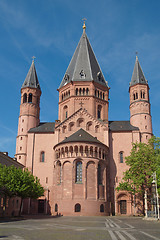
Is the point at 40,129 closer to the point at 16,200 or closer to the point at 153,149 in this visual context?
the point at 16,200

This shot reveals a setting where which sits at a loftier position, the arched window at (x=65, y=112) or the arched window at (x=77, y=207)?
the arched window at (x=65, y=112)

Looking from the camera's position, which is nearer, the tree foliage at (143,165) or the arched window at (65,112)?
the tree foliage at (143,165)

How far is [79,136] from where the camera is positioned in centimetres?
5056

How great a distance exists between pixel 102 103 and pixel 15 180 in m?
31.8

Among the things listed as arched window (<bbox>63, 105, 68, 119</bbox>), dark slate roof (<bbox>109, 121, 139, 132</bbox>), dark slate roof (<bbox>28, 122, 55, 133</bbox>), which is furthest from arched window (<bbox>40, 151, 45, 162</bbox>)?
dark slate roof (<bbox>109, 121, 139, 132</bbox>)

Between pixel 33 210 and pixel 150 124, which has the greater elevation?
pixel 150 124

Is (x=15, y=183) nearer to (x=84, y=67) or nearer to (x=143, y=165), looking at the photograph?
(x=143, y=165)

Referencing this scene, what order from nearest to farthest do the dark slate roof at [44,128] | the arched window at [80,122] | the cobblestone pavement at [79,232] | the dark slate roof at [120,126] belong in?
1. the cobblestone pavement at [79,232]
2. the arched window at [80,122]
3. the dark slate roof at [120,126]
4. the dark slate roof at [44,128]

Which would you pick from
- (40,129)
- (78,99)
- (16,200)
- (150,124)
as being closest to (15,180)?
(16,200)

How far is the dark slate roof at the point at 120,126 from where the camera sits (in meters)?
58.4

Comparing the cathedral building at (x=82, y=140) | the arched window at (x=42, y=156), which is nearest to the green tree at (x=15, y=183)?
the cathedral building at (x=82, y=140)

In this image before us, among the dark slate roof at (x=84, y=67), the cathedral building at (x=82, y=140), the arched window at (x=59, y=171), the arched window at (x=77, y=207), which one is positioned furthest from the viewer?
the dark slate roof at (x=84, y=67)

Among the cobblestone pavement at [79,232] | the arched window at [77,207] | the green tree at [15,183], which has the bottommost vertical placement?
the arched window at [77,207]

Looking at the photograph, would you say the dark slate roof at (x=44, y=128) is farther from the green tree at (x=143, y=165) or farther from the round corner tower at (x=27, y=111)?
the green tree at (x=143, y=165)
